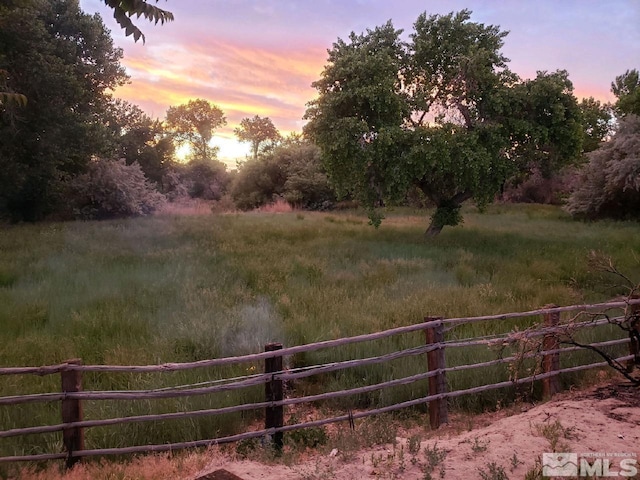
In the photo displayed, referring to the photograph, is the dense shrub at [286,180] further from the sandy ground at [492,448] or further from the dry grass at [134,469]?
the dry grass at [134,469]

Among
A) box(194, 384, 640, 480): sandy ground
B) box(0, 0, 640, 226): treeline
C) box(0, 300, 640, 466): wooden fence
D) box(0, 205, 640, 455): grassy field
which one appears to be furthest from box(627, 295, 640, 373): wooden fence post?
box(0, 0, 640, 226): treeline

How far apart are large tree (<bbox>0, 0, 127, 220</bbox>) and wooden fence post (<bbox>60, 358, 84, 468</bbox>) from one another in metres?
19.6

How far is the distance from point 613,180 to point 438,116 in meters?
12.7

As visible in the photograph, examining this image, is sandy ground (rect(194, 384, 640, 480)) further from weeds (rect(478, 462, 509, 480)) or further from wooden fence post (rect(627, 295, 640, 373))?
wooden fence post (rect(627, 295, 640, 373))

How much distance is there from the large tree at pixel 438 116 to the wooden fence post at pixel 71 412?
579 inches

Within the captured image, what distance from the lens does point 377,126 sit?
63.5 ft

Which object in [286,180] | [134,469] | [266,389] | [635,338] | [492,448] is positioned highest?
[286,180]

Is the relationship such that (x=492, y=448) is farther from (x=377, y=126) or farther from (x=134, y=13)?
(x=377, y=126)

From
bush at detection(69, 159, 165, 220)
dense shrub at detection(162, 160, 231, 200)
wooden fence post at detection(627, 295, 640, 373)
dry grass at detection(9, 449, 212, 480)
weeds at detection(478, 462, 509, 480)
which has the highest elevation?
dense shrub at detection(162, 160, 231, 200)

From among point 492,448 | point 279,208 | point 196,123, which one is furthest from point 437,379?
point 196,123

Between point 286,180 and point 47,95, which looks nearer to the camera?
point 47,95

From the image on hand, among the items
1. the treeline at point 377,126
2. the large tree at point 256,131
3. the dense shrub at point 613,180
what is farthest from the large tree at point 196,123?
the dense shrub at point 613,180

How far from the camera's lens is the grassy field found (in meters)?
6.66

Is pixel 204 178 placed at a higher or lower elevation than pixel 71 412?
higher
